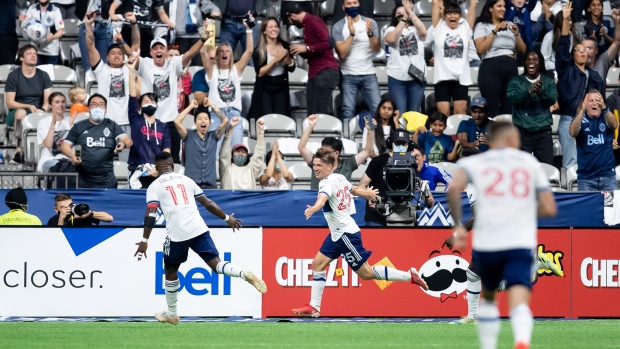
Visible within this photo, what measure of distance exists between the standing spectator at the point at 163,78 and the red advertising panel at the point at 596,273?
7.04m

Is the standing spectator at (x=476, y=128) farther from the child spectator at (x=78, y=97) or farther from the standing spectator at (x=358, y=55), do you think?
the child spectator at (x=78, y=97)

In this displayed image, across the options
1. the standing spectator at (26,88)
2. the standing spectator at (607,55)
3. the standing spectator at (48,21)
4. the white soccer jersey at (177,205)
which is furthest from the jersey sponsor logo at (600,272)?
the standing spectator at (48,21)

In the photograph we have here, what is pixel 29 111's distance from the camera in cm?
1892

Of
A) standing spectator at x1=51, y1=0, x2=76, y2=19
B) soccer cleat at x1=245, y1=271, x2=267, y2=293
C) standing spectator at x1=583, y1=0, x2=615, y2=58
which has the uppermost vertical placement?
standing spectator at x1=51, y1=0, x2=76, y2=19

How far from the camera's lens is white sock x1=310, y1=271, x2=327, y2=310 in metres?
13.7

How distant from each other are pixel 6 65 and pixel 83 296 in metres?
7.46

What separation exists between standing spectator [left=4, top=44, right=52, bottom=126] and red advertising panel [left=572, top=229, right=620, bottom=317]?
366 inches

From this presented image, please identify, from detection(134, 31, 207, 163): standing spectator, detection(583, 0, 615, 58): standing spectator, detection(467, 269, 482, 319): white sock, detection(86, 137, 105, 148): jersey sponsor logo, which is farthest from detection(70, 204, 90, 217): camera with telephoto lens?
detection(583, 0, 615, 58): standing spectator

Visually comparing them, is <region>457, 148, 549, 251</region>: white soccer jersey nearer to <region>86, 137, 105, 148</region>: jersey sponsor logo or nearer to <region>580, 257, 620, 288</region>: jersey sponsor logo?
<region>580, 257, 620, 288</region>: jersey sponsor logo

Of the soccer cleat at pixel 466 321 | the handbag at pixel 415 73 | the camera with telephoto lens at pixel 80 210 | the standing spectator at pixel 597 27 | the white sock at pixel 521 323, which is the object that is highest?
the standing spectator at pixel 597 27

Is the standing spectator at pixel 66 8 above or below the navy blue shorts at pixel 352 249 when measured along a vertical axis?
above

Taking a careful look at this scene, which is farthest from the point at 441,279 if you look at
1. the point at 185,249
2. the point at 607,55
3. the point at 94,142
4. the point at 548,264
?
the point at 607,55

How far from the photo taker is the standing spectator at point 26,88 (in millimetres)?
18750

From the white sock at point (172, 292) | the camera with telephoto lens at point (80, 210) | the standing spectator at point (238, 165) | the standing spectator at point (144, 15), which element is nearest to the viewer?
the white sock at point (172, 292)
